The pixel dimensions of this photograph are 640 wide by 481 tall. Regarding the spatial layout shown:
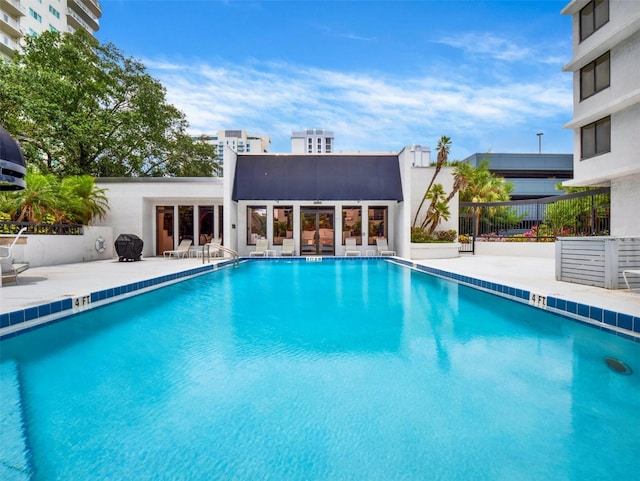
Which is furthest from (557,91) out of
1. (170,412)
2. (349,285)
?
(170,412)

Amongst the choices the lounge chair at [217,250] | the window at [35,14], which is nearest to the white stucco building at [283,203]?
the lounge chair at [217,250]

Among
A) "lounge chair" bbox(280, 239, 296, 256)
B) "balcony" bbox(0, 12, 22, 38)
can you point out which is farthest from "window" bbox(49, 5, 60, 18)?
"lounge chair" bbox(280, 239, 296, 256)

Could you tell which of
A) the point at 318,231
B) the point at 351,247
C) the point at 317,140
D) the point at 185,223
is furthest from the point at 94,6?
the point at 351,247

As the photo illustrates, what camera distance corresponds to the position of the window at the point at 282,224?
729 inches

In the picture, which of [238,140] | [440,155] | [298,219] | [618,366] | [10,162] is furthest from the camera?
[238,140]

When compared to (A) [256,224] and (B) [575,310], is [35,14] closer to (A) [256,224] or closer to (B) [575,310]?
(A) [256,224]

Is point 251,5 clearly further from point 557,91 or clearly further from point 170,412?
point 170,412

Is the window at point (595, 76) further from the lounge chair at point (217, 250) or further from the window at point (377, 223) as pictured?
the lounge chair at point (217, 250)

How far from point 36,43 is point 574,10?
97.1ft

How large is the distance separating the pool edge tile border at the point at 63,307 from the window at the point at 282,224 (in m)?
9.54

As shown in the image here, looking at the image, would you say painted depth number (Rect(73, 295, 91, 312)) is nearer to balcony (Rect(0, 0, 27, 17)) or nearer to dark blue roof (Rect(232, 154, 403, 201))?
dark blue roof (Rect(232, 154, 403, 201))

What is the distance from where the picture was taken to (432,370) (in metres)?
3.83

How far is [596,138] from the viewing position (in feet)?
47.4

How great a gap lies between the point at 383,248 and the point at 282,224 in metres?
5.30
